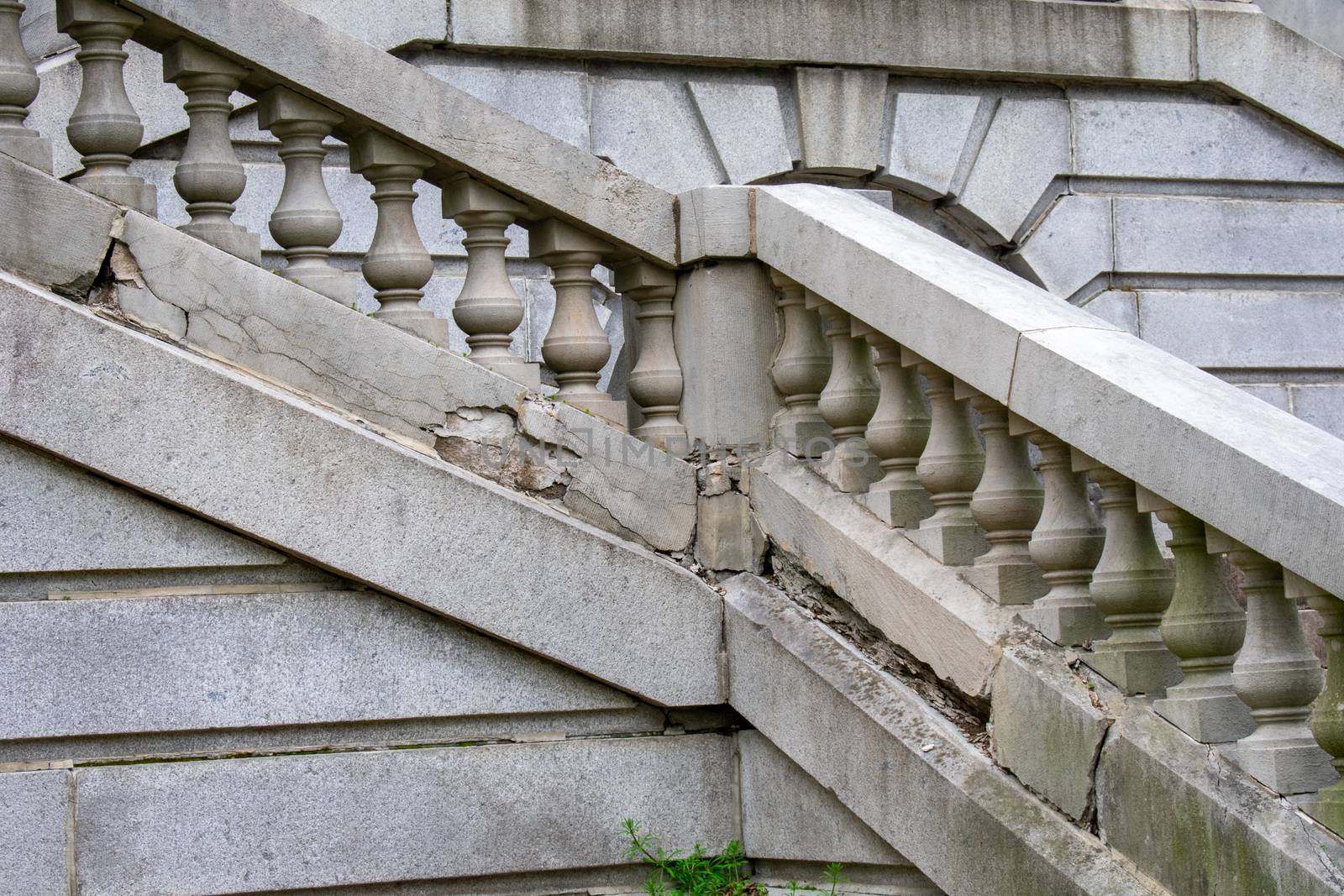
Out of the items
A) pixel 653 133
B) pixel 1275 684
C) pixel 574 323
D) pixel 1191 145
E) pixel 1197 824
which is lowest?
pixel 1197 824

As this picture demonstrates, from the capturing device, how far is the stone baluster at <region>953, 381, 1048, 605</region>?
11.7 ft

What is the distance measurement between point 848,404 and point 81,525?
6.36 feet

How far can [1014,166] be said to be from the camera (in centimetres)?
860

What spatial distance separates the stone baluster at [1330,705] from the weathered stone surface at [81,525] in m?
2.42

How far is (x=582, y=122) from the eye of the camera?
25.2 ft

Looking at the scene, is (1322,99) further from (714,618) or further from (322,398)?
(322,398)

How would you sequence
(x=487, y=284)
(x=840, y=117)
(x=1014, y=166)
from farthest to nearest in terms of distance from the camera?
(x=1014, y=166), (x=840, y=117), (x=487, y=284)

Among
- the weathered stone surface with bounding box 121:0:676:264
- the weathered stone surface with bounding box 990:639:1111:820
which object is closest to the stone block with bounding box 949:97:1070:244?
the weathered stone surface with bounding box 121:0:676:264

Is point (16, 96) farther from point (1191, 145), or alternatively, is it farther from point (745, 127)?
point (1191, 145)

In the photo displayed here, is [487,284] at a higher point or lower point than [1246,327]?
higher

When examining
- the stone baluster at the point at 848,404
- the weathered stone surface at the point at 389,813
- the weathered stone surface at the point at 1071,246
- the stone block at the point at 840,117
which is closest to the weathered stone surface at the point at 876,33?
the stone block at the point at 840,117

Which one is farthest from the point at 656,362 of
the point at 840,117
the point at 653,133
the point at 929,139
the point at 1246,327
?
the point at 1246,327

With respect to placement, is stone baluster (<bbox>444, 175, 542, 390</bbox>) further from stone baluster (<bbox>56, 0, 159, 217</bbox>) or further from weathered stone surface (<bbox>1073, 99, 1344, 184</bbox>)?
weathered stone surface (<bbox>1073, 99, 1344, 184</bbox>)

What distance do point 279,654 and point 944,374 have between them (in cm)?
174
